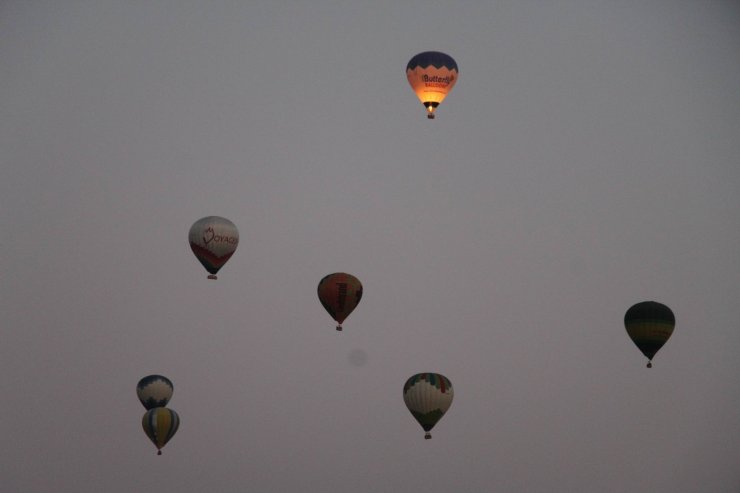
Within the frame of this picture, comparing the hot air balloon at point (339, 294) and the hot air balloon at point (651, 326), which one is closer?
the hot air balloon at point (651, 326)

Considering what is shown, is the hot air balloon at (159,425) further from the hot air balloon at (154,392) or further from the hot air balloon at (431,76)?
the hot air balloon at (431,76)

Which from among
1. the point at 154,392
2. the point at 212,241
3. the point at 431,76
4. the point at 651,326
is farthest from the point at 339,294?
the point at 651,326

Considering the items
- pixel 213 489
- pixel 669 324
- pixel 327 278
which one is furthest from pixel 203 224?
pixel 213 489

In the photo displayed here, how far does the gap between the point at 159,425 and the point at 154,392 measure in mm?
2156

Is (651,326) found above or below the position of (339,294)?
above

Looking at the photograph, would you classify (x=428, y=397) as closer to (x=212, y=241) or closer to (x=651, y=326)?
(x=651, y=326)

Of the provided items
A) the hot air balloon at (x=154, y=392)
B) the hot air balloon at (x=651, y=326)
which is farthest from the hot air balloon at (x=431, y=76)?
the hot air balloon at (x=154, y=392)

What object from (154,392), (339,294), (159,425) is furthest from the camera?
(154,392)

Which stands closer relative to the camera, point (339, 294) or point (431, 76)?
point (431, 76)

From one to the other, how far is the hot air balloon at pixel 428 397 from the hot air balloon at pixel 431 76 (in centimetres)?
935

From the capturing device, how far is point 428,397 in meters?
35.2

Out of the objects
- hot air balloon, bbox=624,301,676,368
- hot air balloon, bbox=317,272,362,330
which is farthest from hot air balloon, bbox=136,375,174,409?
hot air balloon, bbox=624,301,676,368

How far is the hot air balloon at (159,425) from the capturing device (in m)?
39.6

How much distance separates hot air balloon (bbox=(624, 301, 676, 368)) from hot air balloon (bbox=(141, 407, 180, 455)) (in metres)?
18.0
